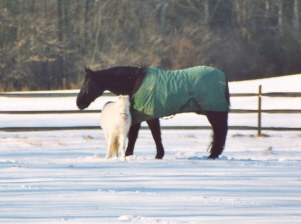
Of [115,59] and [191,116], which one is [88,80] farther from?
[115,59]

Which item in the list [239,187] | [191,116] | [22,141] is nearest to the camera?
[239,187]

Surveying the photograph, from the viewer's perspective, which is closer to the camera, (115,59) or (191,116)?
(191,116)

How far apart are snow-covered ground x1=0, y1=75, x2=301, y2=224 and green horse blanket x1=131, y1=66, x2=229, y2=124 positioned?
2.34 feet

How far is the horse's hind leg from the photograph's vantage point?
1015 cm

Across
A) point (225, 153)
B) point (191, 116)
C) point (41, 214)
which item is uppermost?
→ point (41, 214)

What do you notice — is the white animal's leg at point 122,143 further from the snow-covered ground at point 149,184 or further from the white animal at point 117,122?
the snow-covered ground at point 149,184

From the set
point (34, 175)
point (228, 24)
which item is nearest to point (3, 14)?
point (228, 24)

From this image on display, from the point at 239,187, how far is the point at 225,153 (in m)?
4.18

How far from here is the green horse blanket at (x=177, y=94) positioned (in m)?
9.79

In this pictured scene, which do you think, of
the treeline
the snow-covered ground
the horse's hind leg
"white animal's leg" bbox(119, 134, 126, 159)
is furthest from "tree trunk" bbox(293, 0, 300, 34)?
"white animal's leg" bbox(119, 134, 126, 159)

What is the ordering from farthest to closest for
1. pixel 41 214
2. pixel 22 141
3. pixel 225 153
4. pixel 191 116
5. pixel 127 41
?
pixel 127 41 < pixel 191 116 < pixel 22 141 < pixel 225 153 < pixel 41 214

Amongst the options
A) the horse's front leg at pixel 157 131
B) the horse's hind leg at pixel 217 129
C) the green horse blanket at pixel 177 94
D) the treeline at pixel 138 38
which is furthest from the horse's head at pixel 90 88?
the treeline at pixel 138 38

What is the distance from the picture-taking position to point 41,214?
573 centimetres

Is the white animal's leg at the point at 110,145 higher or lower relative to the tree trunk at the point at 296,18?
lower
